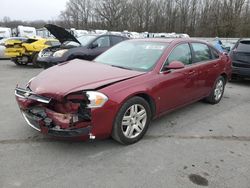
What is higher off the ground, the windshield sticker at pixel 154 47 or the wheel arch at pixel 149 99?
the windshield sticker at pixel 154 47

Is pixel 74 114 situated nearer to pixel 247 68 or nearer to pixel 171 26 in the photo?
pixel 247 68

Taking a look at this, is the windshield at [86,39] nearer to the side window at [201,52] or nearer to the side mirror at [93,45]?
the side mirror at [93,45]

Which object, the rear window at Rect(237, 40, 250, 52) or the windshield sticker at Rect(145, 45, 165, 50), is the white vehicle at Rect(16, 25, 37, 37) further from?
the windshield sticker at Rect(145, 45, 165, 50)

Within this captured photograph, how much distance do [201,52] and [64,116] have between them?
3310 millimetres

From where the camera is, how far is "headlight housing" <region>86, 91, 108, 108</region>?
293cm

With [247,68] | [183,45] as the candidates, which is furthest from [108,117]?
[247,68]

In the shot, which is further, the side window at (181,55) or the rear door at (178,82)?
the side window at (181,55)

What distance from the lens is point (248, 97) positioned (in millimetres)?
6461

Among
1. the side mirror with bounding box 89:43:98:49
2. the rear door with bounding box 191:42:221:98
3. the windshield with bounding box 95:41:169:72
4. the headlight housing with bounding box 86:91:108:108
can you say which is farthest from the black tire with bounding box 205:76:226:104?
the side mirror with bounding box 89:43:98:49

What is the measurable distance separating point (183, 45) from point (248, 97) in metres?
3.14

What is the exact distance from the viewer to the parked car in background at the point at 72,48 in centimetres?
824

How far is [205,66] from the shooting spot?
16.1 ft

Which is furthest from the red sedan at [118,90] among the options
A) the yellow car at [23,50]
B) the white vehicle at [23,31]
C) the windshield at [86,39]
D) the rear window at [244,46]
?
the white vehicle at [23,31]

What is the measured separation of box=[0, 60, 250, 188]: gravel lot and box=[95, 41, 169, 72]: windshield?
1.13 metres
